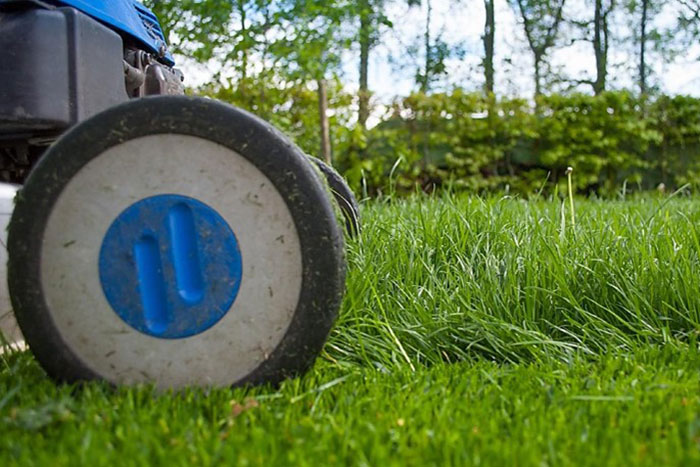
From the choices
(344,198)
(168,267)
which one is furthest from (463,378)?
(344,198)

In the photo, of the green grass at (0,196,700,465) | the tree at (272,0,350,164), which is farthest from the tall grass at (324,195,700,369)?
the tree at (272,0,350,164)

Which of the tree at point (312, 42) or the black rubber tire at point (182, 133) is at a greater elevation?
the tree at point (312, 42)

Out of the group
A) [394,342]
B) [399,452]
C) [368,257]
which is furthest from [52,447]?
[368,257]

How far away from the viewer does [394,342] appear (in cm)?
168

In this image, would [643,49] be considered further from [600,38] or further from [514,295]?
[514,295]

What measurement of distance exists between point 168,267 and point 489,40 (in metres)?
14.0

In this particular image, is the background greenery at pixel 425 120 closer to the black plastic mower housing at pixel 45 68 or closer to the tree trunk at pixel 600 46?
the black plastic mower housing at pixel 45 68

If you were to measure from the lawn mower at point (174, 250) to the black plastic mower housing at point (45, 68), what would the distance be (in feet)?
1.16

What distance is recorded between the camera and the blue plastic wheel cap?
50.1 inches

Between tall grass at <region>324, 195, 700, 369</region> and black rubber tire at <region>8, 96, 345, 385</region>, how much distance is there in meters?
0.36

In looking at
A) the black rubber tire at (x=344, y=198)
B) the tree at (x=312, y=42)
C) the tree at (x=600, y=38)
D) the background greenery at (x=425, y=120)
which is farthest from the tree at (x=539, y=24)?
the black rubber tire at (x=344, y=198)

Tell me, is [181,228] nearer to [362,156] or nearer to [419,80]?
[362,156]

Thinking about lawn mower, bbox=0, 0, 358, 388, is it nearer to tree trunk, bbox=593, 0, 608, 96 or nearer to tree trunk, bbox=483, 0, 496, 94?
tree trunk, bbox=483, 0, 496, 94

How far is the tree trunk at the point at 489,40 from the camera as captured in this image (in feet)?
46.0
